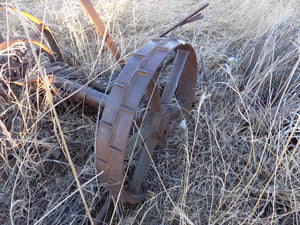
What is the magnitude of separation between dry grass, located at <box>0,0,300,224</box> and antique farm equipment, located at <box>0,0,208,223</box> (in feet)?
0.31

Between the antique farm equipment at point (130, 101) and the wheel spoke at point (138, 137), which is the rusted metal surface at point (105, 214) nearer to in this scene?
the antique farm equipment at point (130, 101)

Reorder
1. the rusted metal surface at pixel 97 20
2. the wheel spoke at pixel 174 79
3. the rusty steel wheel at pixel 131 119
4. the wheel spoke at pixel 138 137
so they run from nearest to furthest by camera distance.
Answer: the rusty steel wheel at pixel 131 119, the wheel spoke at pixel 138 137, the rusted metal surface at pixel 97 20, the wheel spoke at pixel 174 79

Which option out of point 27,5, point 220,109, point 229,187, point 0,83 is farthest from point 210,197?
point 27,5

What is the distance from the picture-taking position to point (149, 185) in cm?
154

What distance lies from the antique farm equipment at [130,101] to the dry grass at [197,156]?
0.10 meters

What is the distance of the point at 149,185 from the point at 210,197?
0.36 meters

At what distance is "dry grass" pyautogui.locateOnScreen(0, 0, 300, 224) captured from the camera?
4.34 feet

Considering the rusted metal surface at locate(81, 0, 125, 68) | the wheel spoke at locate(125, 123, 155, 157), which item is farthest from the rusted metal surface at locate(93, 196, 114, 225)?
the rusted metal surface at locate(81, 0, 125, 68)

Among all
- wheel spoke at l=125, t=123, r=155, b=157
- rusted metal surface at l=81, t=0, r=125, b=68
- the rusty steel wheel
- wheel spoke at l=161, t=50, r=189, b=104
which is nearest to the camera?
the rusty steel wheel

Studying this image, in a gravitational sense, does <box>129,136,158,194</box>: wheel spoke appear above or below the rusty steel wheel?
below

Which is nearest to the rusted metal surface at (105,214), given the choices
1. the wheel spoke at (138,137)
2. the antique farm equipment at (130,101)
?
the antique farm equipment at (130,101)

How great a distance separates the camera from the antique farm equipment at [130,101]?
3.51ft

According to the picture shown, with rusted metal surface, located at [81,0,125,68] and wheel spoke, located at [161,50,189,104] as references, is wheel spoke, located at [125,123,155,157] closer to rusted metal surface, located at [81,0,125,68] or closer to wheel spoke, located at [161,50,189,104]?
wheel spoke, located at [161,50,189,104]

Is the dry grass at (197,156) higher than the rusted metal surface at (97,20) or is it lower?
lower
